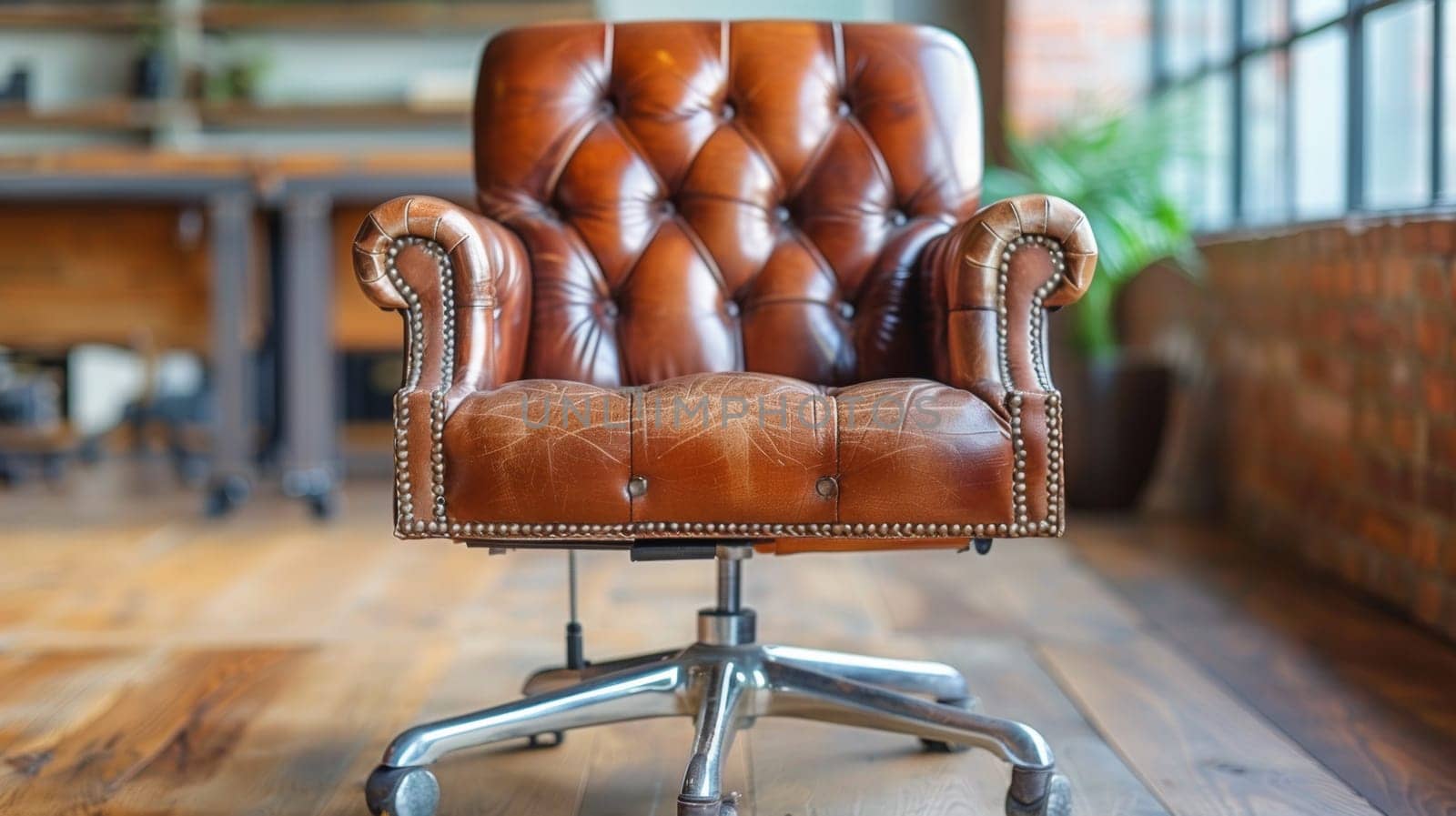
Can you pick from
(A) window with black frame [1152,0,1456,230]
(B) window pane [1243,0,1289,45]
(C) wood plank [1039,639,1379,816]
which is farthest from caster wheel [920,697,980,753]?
(B) window pane [1243,0,1289,45]

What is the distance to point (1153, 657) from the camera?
82.1 inches

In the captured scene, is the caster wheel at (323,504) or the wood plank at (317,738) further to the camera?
the caster wheel at (323,504)

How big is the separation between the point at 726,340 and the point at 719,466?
48 centimetres

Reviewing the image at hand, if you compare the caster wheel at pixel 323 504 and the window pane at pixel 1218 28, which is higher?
the window pane at pixel 1218 28

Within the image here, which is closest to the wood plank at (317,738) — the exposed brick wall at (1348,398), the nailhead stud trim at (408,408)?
the nailhead stud trim at (408,408)

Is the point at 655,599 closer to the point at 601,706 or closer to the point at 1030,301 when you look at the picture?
the point at 601,706

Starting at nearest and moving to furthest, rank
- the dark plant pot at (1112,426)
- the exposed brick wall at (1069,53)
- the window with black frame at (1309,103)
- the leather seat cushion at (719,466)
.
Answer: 1. the leather seat cushion at (719,466)
2. the window with black frame at (1309,103)
3. the dark plant pot at (1112,426)
4. the exposed brick wall at (1069,53)

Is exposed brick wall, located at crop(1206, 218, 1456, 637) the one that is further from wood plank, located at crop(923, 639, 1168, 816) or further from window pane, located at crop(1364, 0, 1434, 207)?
wood plank, located at crop(923, 639, 1168, 816)

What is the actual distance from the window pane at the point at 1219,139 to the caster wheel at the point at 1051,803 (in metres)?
2.37

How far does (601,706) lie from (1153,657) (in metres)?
0.96

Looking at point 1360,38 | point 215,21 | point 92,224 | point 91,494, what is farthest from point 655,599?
point 215,21

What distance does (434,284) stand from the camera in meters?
1.43

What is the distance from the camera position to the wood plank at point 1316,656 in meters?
1.61

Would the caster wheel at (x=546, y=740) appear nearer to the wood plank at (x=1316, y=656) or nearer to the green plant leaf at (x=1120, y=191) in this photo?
the wood plank at (x=1316, y=656)
